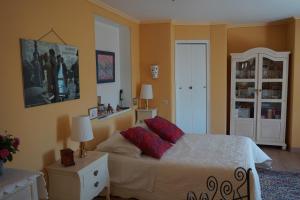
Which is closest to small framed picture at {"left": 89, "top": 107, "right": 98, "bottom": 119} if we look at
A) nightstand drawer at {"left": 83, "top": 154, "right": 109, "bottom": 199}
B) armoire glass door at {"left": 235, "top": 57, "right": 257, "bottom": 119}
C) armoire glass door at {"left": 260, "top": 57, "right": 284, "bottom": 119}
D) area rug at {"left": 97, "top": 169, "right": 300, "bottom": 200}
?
nightstand drawer at {"left": 83, "top": 154, "right": 109, "bottom": 199}

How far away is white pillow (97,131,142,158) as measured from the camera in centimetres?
313

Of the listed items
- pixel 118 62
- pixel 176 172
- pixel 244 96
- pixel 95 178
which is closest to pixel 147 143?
pixel 176 172

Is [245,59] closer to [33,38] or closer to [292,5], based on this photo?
[292,5]

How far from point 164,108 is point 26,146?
10.0 ft

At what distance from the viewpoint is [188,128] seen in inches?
216

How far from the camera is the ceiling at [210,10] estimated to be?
3.71 m

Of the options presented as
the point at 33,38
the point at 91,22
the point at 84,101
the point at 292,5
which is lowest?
the point at 84,101

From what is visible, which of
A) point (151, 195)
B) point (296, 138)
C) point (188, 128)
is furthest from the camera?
point (188, 128)

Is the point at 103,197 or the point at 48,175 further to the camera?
the point at 103,197

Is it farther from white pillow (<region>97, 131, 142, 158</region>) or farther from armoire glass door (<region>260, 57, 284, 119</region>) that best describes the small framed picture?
armoire glass door (<region>260, 57, 284, 119</region>)

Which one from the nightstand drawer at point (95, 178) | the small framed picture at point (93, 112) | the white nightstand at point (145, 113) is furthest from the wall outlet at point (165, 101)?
the nightstand drawer at point (95, 178)

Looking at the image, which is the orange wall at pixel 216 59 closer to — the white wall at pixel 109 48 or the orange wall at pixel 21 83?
the white wall at pixel 109 48

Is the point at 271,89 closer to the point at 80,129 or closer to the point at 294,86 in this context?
the point at 294,86

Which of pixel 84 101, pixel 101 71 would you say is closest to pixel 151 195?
pixel 84 101
